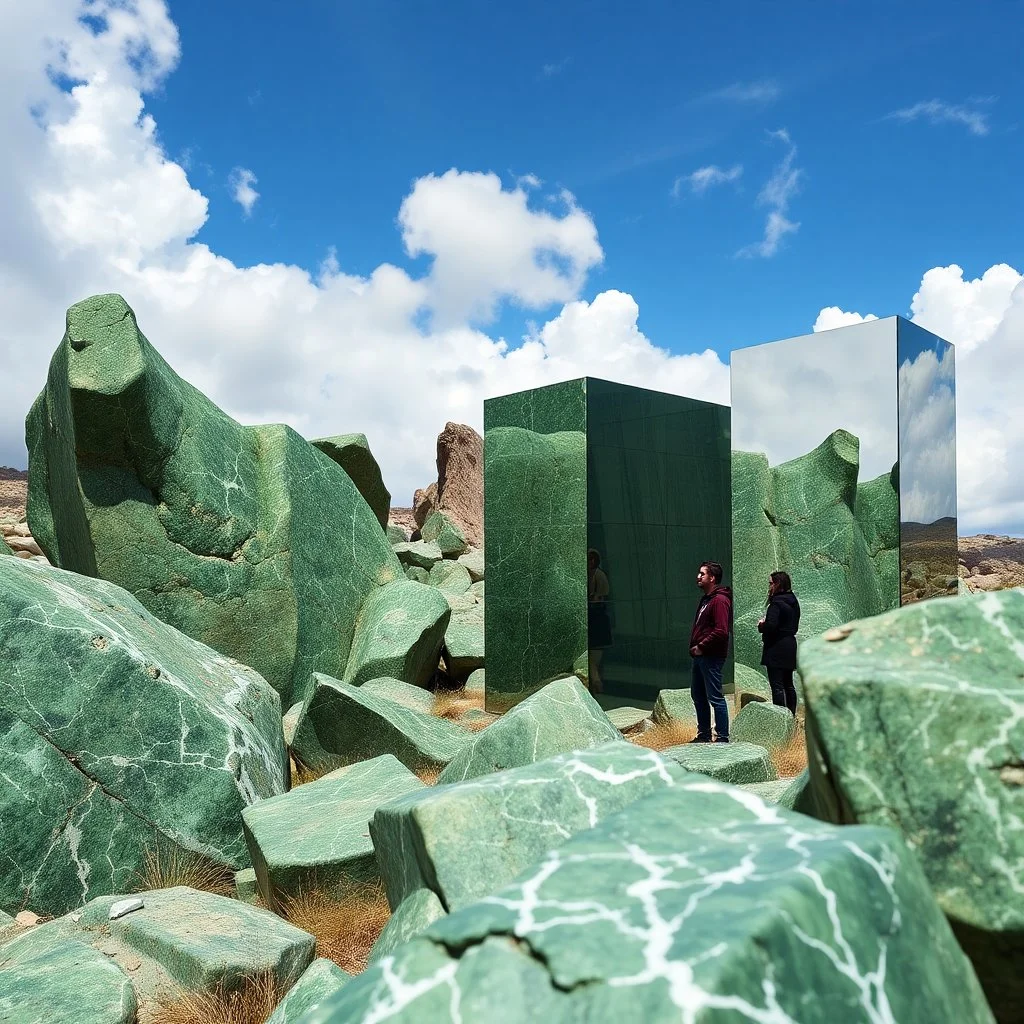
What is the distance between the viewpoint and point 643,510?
32.3 feet

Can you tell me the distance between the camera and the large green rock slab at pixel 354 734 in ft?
19.2

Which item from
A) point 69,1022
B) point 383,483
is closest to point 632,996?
point 69,1022

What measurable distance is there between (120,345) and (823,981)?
23.8ft

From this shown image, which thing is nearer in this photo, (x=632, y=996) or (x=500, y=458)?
(x=632, y=996)

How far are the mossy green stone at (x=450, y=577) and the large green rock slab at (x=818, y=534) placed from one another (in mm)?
7684

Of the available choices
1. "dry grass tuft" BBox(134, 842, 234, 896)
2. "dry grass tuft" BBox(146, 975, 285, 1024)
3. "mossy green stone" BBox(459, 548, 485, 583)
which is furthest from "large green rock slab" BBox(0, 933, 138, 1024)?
"mossy green stone" BBox(459, 548, 485, 583)

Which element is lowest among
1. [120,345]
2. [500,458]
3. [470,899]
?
[470,899]

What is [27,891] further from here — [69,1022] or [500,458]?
[500,458]

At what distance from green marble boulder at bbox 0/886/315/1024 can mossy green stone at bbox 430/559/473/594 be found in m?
11.8

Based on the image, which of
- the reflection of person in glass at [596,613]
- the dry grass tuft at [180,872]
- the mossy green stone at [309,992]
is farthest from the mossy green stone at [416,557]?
the mossy green stone at [309,992]

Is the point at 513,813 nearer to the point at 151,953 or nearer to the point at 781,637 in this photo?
the point at 151,953

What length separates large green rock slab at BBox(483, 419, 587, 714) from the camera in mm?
9273

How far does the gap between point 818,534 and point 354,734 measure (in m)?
4.18

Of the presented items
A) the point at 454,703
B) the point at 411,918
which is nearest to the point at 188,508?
the point at 454,703
